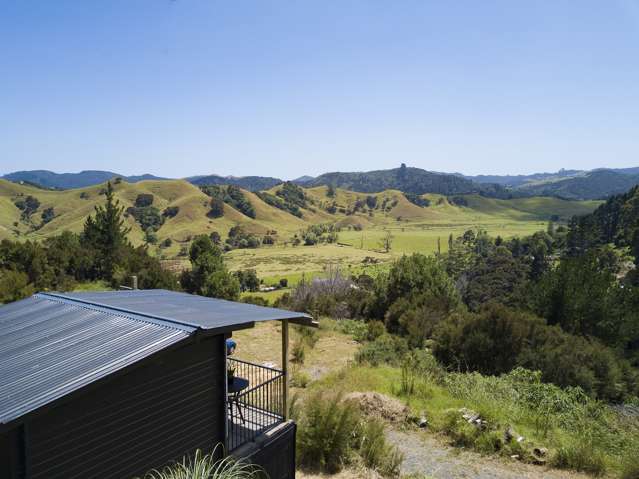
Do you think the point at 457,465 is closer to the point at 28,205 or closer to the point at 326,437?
the point at 326,437

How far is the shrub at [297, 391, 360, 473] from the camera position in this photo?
8.73 metres

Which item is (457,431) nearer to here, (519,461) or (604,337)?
(519,461)

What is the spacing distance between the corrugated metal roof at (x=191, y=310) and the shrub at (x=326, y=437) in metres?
2.30

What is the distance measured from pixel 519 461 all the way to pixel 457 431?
138 cm

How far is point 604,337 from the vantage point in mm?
23422

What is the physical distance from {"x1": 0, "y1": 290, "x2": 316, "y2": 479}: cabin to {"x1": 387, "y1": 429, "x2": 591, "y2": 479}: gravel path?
9.34 ft

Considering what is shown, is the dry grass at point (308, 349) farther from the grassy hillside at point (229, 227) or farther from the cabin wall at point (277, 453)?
the grassy hillside at point (229, 227)

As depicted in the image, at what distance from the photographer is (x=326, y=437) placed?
877 centimetres

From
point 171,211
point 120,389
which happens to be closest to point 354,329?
point 120,389

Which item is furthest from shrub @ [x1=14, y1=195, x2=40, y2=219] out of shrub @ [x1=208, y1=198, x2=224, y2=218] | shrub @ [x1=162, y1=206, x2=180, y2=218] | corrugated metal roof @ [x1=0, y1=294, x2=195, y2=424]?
corrugated metal roof @ [x1=0, y1=294, x2=195, y2=424]

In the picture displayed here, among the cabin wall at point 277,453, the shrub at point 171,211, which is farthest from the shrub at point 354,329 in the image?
the shrub at point 171,211

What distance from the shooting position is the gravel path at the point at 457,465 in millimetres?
8734

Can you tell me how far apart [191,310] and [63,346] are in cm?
195

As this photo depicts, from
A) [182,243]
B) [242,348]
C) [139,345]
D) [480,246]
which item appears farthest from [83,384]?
[182,243]
